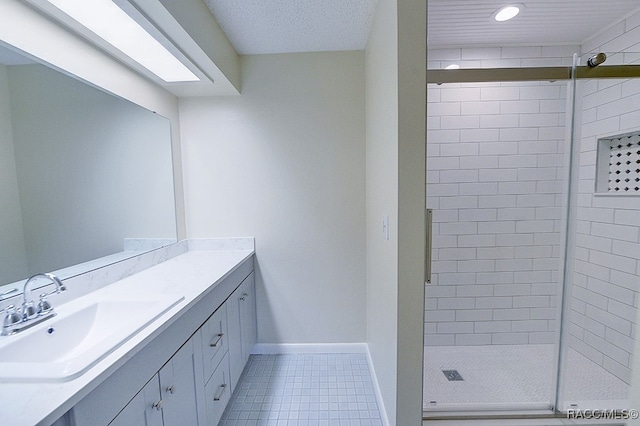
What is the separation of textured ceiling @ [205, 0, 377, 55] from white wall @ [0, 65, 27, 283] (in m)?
1.15

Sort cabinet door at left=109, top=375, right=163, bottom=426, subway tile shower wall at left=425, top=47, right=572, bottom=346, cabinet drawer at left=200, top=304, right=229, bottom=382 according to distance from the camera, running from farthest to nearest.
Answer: subway tile shower wall at left=425, top=47, right=572, bottom=346, cabinet drawer at left=200, top=304, right=229, bottom=382, cabinet door at left=109, top=375, right=163, bottom=426

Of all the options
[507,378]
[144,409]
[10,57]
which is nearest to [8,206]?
[10,57]

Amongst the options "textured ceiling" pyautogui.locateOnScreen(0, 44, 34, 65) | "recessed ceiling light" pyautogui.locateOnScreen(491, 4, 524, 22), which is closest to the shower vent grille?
"recessed ceiling light" pyautogui.locateOnScreen(491, 4, 524, 22)

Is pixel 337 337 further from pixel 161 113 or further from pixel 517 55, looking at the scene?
pixel 517 55

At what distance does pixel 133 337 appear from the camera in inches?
33.8

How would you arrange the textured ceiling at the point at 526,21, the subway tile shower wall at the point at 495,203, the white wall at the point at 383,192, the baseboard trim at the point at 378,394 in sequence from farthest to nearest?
the subway tile shower wall at the point at 495,203
the textured ceiling at the point at 526,21
the baseboard trim at the point at 378,394
the white wall at the point at 383,192

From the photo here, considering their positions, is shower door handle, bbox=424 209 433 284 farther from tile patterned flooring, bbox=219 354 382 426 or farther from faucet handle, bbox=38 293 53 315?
faucet handle, bbox=38 293 53 315

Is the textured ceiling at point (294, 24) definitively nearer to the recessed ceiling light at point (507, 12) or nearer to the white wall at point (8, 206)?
the recessed ceiling light at point (507, 12)

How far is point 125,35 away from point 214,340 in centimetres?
176

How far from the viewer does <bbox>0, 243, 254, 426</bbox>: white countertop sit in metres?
0.57

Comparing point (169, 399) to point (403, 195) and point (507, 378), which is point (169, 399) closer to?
point (403, 195)

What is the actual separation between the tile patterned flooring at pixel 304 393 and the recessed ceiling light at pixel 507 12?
2.75 m

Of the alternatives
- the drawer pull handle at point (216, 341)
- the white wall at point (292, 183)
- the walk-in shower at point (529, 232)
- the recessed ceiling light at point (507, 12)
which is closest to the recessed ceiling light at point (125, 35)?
the white wall at point (292, 183)

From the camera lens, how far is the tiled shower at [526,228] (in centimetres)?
177
